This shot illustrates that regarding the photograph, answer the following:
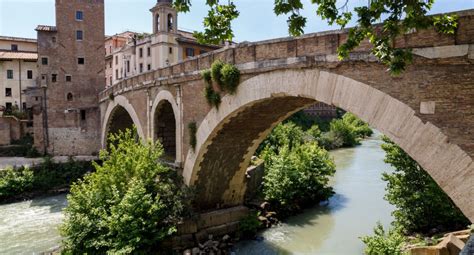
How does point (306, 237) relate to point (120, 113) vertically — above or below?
below

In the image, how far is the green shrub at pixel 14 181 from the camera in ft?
66.6

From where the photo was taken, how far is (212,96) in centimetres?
1088

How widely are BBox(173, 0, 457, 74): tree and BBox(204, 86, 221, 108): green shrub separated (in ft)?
20.1

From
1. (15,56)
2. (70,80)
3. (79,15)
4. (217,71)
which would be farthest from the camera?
(15,56)

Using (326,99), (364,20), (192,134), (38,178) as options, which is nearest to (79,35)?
(38,178)

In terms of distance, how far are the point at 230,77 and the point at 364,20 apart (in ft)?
20.2

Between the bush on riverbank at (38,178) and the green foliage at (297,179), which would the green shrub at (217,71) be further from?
the bush on riverbank at (38,178)

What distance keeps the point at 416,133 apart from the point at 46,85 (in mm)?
28685

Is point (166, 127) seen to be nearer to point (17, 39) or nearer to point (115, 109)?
point (115, 109)

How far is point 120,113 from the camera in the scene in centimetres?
2555

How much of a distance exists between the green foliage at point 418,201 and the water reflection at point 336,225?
1.79 m

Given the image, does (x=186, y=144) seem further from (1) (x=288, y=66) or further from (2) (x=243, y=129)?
(1) (x=288, y=66)

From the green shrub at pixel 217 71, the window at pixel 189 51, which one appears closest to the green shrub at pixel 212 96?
the green shrub at pixel 217 71

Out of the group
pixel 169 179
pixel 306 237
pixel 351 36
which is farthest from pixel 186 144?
pixel 351 36
